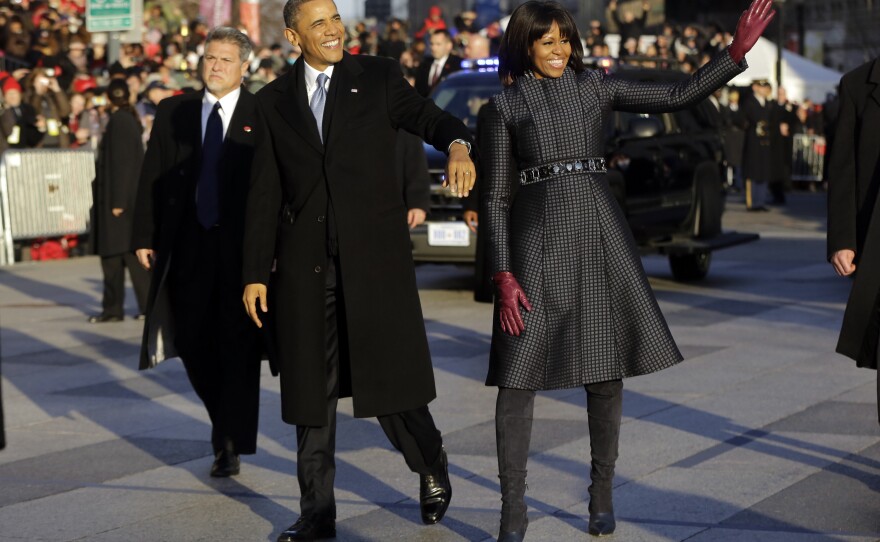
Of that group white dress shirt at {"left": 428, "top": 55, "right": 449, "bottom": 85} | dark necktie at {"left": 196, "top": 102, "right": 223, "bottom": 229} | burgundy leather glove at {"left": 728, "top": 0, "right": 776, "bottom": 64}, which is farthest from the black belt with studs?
white dress shirt at {"left": 428, "top": 55, "right": 449, "bottom": 85}

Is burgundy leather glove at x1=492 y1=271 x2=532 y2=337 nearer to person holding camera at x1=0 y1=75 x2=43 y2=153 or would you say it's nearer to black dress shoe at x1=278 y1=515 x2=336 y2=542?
black dress shoe at x1=278 y1=515 x2=336 y2=542

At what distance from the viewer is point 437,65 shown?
51.6 feet

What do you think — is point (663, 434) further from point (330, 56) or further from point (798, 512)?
point (330, 56)

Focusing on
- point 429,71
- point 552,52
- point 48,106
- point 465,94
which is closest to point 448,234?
point 465,94

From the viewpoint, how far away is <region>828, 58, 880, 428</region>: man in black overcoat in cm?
601

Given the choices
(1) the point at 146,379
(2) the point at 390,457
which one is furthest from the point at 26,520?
(1) the point at 146,379

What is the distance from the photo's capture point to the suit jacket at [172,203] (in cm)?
707

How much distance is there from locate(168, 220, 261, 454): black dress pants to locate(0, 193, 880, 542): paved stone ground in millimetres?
262

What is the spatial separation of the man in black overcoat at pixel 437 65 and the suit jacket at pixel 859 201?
31.2 feet

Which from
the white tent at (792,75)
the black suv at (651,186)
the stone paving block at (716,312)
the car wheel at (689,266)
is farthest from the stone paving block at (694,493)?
the white tent at (792,75)

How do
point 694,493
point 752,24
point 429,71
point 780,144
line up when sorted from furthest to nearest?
point 780,144
point 429,71
point 694,493
point 752,24

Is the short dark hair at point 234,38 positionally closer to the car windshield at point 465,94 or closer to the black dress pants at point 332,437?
the black dress pants at point 332,437

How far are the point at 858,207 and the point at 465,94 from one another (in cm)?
826

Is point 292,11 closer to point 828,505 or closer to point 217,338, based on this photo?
point 217,338
